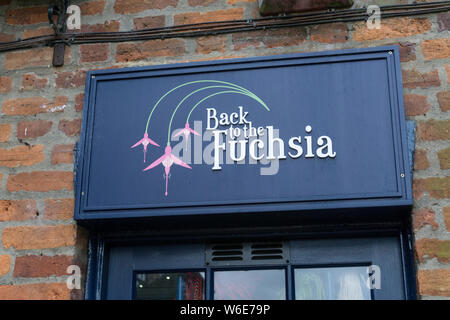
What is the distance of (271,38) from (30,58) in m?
1.21

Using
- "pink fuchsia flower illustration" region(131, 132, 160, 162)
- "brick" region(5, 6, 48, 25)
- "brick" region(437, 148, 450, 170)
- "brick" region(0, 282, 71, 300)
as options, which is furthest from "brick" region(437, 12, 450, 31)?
"brick" region(0, 282, 71, 300)

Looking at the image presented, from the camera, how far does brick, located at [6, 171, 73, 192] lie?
8.94 feet

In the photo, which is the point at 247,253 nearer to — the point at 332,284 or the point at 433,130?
the point at 332,284

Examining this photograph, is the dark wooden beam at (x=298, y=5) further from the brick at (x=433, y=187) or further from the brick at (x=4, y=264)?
the brick at (x=4, y=264)

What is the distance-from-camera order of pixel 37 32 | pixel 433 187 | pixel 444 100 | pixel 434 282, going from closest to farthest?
pixel 434 282 < pixel 433 187 < pixel 444 100 < pixel 37 32

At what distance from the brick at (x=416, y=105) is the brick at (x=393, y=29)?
0.31 metres

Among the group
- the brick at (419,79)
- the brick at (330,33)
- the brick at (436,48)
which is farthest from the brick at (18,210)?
the brick at (436,48)

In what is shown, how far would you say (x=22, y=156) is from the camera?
2.80 m

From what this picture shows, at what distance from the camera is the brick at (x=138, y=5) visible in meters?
2.97

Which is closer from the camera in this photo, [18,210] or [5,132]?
[18,210]

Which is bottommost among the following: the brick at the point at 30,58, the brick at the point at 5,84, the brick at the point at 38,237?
the brick at the point at 38,237

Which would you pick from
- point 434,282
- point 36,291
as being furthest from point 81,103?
point 434,282

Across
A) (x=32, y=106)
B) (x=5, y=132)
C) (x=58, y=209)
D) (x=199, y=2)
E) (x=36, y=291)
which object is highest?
(x=199, y=2)
